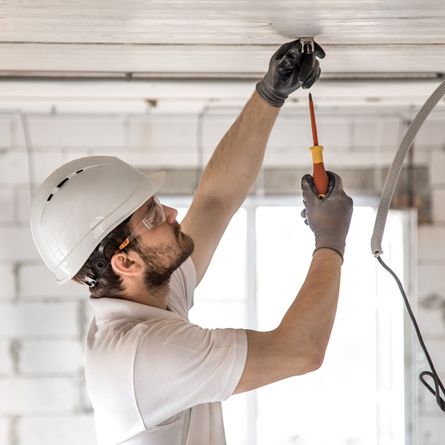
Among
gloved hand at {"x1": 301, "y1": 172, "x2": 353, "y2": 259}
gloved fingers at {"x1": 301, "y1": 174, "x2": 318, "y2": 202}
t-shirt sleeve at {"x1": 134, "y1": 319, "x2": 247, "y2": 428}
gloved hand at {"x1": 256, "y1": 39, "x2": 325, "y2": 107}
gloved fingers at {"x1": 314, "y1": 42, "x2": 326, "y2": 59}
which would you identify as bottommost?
t-shirt sleeve at {"x1": 134, "y1": 319, "x2": 247, "y2": 428}

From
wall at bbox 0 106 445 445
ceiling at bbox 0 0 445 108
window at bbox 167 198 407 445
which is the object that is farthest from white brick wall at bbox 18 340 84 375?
ceiling at bbox 0 0 445 108

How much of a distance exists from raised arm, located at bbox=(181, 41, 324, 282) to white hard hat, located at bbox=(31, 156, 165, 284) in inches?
Answer: 9.5

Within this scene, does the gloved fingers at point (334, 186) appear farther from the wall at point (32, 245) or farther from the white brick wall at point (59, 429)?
the white brick wall at point (59, 429)

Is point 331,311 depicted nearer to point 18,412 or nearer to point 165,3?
point 165,3

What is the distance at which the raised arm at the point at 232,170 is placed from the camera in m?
1.74

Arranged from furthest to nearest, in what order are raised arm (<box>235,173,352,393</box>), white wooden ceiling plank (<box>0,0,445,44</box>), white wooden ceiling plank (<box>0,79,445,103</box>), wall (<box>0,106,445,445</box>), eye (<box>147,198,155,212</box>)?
wall (<box>0,106,445,445</box>)
white wooden ceiling plank (<box>0,79,445,103</box>)
eye (<box>147,198,155,212</box>)
raised arm (<box>235,173,352,393</box>)
white wooden ceiling plank (<box>0,0,445,44</box>)

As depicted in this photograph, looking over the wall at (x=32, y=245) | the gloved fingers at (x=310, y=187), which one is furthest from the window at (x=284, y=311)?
the gloved fingers at (x=310, y=187)

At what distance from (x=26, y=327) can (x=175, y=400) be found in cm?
231

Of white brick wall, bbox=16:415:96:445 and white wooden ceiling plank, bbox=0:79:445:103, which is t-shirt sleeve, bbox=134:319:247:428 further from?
white brick wall, bbox=16:415:96:445

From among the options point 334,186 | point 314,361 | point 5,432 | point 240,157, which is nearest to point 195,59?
point 240,157

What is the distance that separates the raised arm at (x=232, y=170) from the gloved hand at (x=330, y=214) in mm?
230

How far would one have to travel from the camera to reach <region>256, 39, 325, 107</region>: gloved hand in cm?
150

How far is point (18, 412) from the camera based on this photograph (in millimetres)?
3680

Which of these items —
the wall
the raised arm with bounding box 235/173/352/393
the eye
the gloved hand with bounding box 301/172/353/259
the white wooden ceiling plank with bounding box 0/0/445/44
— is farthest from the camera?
the wall
